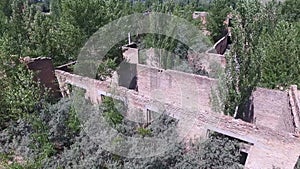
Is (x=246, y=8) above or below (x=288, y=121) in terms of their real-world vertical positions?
above

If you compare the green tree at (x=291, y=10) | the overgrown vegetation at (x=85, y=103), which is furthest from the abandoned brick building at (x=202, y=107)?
the green tree at (x=291, y=10)

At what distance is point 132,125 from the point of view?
1155cm

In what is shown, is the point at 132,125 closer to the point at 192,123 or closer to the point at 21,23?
the point at 192,123

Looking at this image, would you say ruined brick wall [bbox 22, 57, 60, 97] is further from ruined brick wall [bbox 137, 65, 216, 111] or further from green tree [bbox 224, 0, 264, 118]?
green tree [bbox 224, 0, 264, 118]

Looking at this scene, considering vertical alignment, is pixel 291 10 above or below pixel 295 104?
above

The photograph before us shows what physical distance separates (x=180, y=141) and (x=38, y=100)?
19.5 ft

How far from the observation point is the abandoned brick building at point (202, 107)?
9.70 metres

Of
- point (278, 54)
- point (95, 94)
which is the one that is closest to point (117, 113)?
point (95, 94)

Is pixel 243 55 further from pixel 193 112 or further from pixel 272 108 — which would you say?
pixel 272 108

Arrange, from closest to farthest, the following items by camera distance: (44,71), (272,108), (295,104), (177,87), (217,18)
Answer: (295,104) → (272,108) → (177,87) → (44,71) → (217,18)

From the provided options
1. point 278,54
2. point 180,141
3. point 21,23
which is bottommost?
point 180,141

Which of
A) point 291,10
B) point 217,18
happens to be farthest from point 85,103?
point 291,10

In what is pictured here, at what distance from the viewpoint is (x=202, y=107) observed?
1387 centimetres

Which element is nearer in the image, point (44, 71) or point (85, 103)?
point (85, 103)
